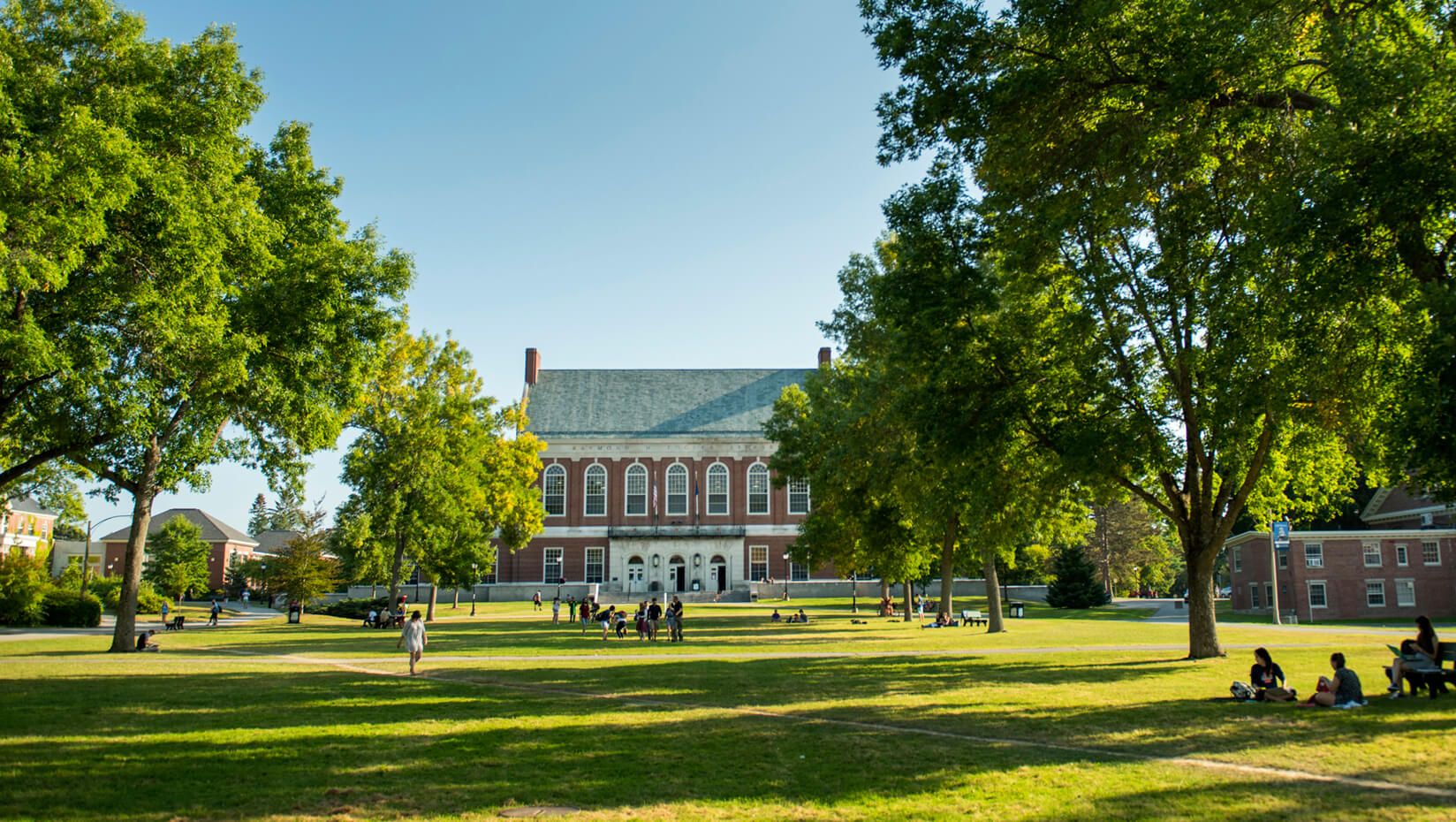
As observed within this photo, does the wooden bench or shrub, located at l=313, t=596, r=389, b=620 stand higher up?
the wooden bench

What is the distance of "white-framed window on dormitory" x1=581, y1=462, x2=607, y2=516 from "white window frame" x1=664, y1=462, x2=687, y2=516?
516 cm

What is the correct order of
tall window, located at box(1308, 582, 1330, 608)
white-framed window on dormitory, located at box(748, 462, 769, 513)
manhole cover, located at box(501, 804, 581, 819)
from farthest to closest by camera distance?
white-framed window on dormitory, located at box(748, 462, 769, 513)
tall window, located at box(1308, 582, 1330, 608)
manhole cover, located at box(501, 804, 581, 819)

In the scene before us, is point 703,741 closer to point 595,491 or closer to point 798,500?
point 798,500

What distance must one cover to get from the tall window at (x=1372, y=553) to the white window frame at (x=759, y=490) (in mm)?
40292

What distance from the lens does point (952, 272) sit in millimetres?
17453

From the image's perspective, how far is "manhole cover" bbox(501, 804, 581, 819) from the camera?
736 cm

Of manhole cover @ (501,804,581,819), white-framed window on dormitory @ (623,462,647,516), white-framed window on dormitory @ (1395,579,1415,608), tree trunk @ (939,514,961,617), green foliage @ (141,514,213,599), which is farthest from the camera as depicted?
white-framed window on dormitory @ (623,462,647,516)

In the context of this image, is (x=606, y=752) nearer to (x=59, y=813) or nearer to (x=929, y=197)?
(x=59, y=813)

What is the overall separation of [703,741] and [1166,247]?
40.9 feet

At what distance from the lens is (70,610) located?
122ft

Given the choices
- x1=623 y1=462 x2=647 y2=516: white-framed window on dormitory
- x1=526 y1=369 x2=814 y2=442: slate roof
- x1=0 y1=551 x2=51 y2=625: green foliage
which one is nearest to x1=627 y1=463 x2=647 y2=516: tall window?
x1=623 y1=462 x2=647 y2=516: white-framed window on dormitory

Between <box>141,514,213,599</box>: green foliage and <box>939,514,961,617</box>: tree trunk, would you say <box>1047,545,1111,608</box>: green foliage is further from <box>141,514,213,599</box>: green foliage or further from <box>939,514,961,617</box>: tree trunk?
<box>141,514,213,599</box>: green foliage

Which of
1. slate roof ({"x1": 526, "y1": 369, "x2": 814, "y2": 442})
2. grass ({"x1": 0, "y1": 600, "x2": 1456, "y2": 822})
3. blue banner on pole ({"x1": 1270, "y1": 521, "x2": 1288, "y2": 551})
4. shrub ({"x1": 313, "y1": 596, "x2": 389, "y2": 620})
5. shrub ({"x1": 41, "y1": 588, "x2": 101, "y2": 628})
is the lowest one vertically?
shrub ({"x1": 313, "y1": 596, "x2": 389, "y2": 620})

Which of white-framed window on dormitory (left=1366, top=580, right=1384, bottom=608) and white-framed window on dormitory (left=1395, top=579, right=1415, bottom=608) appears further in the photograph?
white-framed window on dormitory (left=1366, top=580, right=1384, bottom=608)
